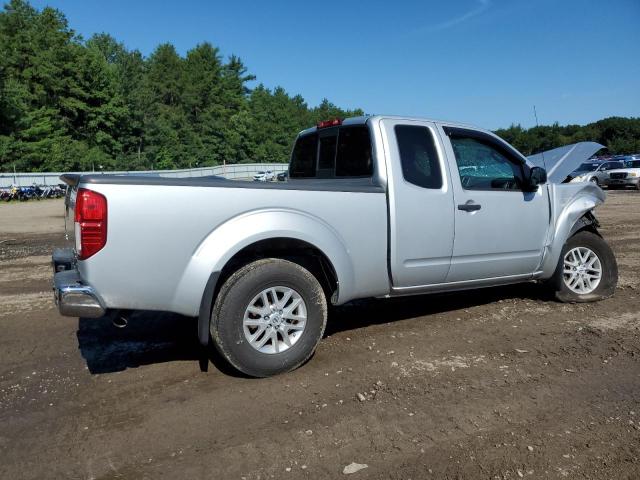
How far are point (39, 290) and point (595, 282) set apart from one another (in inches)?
265

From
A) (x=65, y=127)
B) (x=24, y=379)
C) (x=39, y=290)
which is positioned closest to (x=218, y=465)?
(x=24, y=379)

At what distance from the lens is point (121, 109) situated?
54719mm

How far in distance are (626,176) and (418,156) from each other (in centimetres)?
2792

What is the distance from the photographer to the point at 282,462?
2729 mm

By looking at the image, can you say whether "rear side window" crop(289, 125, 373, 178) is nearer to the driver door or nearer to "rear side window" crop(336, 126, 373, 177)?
"rear side window" crop(336, 126, 373, 177)

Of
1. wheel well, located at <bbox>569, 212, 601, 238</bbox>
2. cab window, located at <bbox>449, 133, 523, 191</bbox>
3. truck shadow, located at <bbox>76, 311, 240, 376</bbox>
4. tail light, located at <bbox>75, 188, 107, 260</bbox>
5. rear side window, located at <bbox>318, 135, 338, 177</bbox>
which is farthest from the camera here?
wheel well, located at <bbox>569, 212, 601, 238</bbox>

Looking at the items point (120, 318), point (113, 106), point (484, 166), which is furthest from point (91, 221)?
point (113, 106)

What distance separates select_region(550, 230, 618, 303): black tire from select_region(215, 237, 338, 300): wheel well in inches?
106

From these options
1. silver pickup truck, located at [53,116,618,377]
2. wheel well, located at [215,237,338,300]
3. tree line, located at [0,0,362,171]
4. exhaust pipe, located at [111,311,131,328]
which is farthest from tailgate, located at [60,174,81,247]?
tree line, located at [0,0,362,171]

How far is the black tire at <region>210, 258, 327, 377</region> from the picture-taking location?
360 centimetres

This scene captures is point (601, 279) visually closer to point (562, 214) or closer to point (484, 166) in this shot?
point (562, 214)

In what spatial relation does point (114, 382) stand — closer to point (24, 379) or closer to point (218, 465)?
point (24, 379)

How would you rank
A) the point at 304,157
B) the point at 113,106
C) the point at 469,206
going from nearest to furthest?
the point at 469,206 < the point at 304,157 < the point at 113,106

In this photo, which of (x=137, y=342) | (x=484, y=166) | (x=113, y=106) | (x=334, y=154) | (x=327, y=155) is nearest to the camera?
(x=137, y=342)
